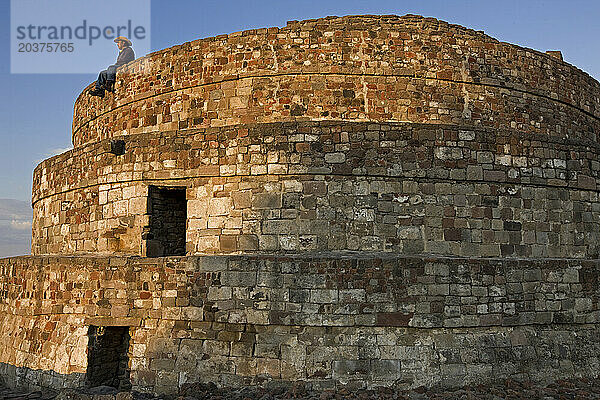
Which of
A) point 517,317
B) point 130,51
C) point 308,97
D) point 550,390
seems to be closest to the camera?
point 550,390

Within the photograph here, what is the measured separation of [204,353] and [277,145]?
3.52 metres

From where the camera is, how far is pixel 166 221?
9531mm

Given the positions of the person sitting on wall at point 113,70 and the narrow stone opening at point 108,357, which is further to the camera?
the person sitting on wall at point 113,70

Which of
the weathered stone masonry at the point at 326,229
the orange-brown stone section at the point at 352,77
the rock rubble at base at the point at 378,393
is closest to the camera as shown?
the rock rubble at base at the point at 378,393

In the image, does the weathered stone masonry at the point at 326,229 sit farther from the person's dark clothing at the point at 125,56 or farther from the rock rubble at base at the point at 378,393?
the person's dark clothing at the point at 125,56

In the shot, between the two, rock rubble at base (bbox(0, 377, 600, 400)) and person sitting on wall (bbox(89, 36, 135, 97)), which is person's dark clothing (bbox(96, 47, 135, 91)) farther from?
rock rubble at base (bbox(0, 377, 600, 400))

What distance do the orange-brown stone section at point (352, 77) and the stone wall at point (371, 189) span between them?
132 centimetres

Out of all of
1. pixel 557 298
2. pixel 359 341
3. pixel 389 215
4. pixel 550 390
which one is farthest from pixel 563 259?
pixel 359 341

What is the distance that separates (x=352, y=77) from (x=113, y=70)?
224 inches

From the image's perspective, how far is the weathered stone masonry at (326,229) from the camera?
7.68 meters

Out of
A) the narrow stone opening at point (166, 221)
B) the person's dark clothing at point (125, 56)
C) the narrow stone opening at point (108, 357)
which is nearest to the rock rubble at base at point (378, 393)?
the narrow stone opening at point (108, 357)

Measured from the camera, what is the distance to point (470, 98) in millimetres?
10148

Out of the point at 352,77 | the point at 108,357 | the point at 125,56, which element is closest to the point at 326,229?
the point at 352,77

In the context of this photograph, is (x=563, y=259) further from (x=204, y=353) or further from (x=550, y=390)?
(x=204, y=353)
